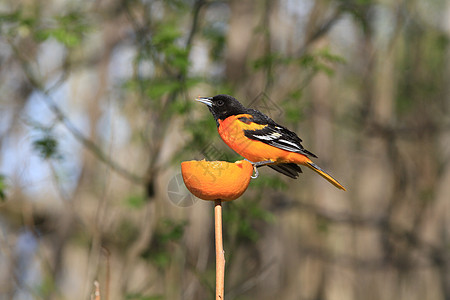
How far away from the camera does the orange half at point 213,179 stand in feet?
4.89

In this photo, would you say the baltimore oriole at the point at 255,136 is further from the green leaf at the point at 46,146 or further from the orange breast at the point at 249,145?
the green leaf at the point at 46,146

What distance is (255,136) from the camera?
1869mm

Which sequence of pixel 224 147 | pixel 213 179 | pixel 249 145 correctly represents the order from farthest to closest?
pixel 224 147 → pixel 249 145 → pixel 213 179

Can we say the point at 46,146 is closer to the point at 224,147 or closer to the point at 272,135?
the point at 224,147

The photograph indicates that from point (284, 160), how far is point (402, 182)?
832cm

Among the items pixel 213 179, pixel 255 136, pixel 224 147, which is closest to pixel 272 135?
pixel 255 136

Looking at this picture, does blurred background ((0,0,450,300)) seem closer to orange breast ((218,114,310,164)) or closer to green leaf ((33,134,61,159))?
green leaf ((33,134,61,159))

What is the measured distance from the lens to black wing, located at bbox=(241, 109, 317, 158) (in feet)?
6.14

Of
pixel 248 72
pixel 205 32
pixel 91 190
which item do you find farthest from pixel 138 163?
pixel 248 72

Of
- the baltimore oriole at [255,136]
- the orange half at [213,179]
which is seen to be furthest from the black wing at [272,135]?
the orange half at [213,179]

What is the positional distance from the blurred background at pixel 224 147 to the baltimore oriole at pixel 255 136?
2.04 m

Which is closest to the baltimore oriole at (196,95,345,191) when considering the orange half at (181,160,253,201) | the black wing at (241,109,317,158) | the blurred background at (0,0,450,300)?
the black wing at (241,109,317,158)

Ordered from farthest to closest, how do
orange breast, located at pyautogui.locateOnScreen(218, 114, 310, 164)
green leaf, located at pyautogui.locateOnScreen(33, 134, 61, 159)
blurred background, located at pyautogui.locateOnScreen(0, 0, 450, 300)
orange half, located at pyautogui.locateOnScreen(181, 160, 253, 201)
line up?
blurred background, located at pyautogui.locateOnScreen(0, 0, 450, 300)
green leaf, located at pyautogui.locateOnScreen(33, 134, 61, 159)
orange breast, located at pyautogui.locateOnScreen(218, 114, 310, 164)
orange half, located at pyautogui.locateOnScreen(181, 160, 253, 201)

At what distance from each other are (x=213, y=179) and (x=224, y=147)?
2381mm
